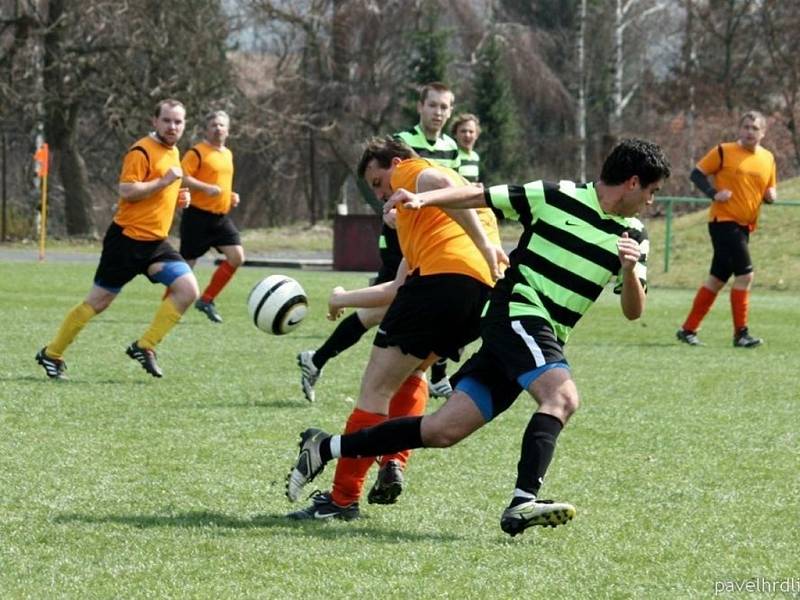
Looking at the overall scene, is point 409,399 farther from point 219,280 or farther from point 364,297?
point 219,280

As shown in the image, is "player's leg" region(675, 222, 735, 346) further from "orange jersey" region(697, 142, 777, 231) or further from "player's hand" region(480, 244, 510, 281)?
"player's hand" region(480, 244, 510, 281)

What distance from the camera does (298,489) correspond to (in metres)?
5.93

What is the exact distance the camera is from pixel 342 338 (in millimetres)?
9055

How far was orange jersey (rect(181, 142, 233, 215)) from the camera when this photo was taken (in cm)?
1506

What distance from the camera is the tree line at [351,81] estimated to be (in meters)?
33.9

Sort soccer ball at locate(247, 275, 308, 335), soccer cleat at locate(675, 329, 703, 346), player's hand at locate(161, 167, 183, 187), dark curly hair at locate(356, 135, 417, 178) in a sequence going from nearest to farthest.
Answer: dark curly hair at locate(356, 135, 417, 178) → soccer ball at locate(247, 275, 308, 335) → player's hand at locate(161, 167, 183, 187) → soccer cleat at locate(675, 329, 703, 346)

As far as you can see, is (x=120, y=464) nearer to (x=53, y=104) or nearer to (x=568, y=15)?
(x=53, y=104)

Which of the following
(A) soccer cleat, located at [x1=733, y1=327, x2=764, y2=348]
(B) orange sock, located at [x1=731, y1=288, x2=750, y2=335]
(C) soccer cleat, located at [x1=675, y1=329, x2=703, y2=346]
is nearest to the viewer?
(B) orange sock, located at [x1=731, y1=288, x2=750, y2=335]

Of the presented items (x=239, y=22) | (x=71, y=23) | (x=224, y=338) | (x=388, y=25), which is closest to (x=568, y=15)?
(x=388, y=25)

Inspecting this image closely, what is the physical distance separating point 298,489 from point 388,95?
3814 cm

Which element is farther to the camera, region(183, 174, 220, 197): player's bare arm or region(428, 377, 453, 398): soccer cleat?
region(183, 174, 220, 197): player's bare arm

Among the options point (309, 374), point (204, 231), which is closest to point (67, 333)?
point (309, 374)

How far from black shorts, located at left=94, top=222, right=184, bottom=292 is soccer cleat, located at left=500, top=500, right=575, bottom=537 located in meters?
5.35

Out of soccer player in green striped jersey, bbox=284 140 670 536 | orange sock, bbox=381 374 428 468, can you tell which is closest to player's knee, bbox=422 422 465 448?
soccer player in green striped jersey, bbox=284 140 670 536
